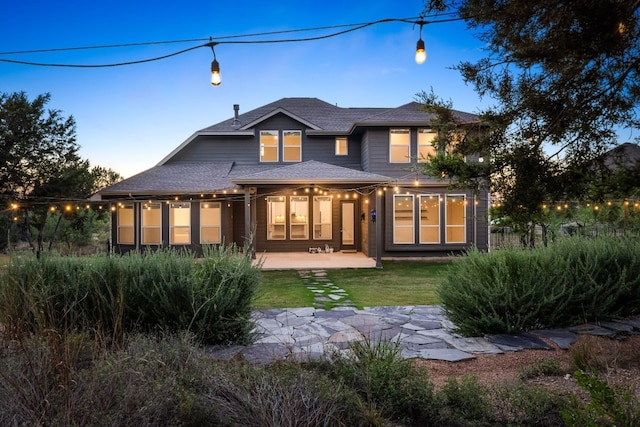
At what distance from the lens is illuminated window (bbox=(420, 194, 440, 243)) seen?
52.0 feet

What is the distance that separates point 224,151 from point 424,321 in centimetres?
1404

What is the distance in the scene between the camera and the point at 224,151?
1823 centimetres

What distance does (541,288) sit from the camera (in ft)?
16.9

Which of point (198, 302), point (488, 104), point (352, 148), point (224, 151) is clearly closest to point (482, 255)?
point (488, 104)

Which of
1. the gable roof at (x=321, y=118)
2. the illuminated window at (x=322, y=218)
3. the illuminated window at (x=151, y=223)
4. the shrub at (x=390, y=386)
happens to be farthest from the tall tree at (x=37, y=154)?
the shrub at (x=390, y=386)

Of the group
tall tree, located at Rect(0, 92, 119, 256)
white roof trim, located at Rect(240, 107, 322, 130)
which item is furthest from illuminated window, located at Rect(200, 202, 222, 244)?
tall tree, located at Rect(0, 92, 119, 256)

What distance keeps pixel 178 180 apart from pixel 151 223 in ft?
6.67

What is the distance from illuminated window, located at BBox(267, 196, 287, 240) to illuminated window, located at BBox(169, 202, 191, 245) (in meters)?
3.23

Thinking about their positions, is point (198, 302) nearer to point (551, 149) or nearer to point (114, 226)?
→ point (551, 149)

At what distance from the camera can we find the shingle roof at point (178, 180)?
1507 centimetres

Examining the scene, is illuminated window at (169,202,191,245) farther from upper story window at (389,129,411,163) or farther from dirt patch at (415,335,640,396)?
dirt patch at (415,335,640,396)

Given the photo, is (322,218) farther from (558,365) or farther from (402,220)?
→ (558,365)

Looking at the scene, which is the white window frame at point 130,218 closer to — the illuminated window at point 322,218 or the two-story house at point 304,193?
the two-story house at point 304,193

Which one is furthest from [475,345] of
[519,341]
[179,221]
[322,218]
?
[179,221]
